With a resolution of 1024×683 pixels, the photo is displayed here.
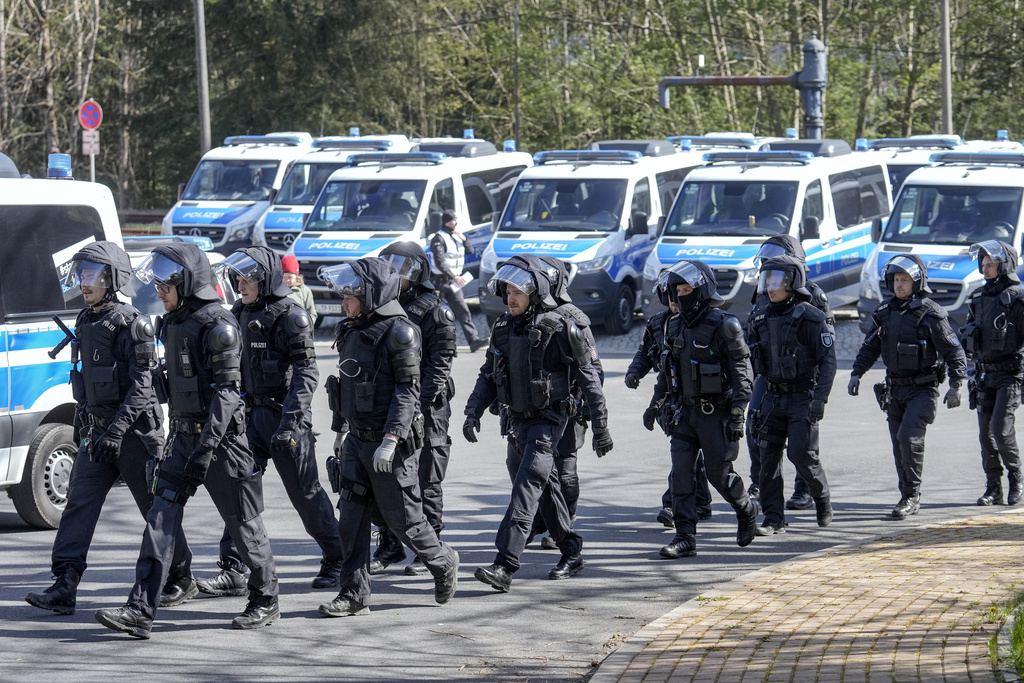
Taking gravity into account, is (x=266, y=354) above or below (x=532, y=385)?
above

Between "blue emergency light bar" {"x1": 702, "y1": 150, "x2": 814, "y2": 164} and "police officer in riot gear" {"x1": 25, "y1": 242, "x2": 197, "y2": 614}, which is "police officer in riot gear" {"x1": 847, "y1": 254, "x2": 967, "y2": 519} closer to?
"police officer in riot gear" {"x1": 25, "y1": 242, "x2": 197, "y2": 614}

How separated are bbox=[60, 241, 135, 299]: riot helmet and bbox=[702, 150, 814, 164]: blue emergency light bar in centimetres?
1239

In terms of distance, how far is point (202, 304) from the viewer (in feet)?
22.3

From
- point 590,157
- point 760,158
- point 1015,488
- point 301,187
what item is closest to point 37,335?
point 1015,488

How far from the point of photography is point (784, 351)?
8742 mm

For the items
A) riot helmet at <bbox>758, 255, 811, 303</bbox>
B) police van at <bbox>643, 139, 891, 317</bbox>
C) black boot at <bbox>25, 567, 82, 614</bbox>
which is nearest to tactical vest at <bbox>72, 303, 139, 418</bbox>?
black boot at <bbox>25, 567, 82, 614</bbox>

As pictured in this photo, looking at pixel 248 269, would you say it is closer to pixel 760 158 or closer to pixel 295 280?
pixel 295 280

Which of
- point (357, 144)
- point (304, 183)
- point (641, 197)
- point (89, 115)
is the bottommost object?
point (641, 197)

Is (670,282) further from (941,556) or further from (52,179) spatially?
(52,179)

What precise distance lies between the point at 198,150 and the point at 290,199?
20450 mm

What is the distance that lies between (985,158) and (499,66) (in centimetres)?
2304

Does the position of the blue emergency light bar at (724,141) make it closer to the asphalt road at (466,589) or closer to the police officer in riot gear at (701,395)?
the asphalt road at (466,589)

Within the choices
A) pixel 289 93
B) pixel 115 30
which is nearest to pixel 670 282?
pixel 289 93

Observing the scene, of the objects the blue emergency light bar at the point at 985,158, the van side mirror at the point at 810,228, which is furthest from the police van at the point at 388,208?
the blue emergency light bar at the point at 985,158
